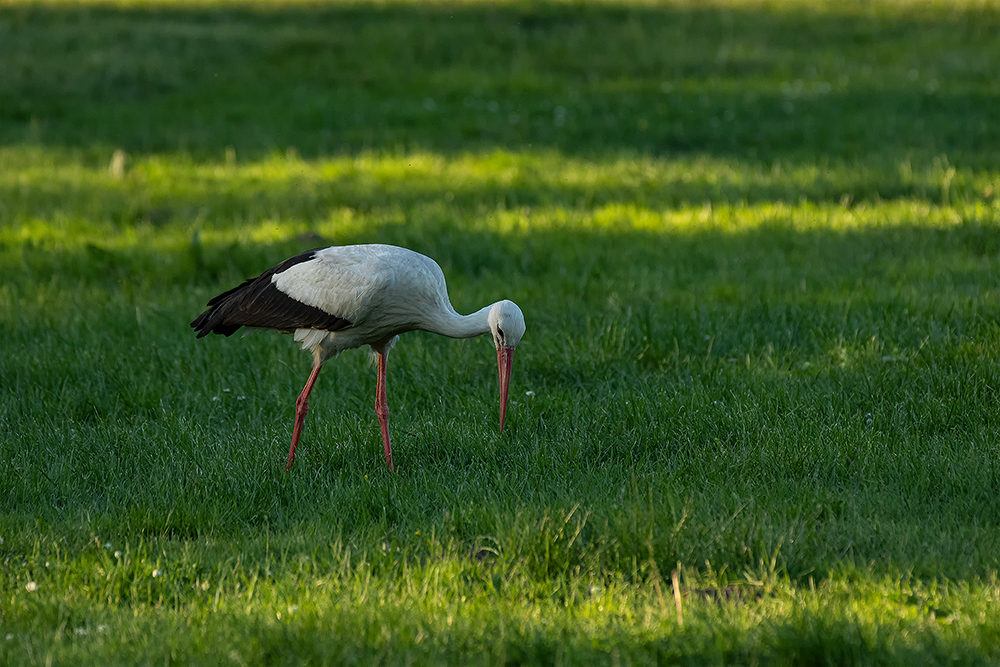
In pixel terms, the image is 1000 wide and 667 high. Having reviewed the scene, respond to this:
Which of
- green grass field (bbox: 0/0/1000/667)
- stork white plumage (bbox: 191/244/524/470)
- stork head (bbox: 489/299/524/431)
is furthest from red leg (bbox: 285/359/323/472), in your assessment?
stork head (bbox: 489/299/524/431)

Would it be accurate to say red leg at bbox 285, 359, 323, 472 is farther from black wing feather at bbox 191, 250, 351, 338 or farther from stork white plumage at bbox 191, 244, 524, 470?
black wing feather at bbox 191, 250, 351, 338

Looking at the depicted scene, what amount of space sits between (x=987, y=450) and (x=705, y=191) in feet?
18.8

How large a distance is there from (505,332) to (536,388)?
0.98 metres

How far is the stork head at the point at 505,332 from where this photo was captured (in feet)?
16.4

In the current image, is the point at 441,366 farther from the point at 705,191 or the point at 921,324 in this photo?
the point at 705,191

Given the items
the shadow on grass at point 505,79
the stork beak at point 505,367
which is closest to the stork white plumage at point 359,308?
the stork beak at point 505,367

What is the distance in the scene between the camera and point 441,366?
632cm

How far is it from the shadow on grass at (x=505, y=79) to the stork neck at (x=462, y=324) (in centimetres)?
709

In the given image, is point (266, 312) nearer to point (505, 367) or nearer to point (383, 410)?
point (383, 410)

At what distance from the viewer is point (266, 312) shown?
5496 mm

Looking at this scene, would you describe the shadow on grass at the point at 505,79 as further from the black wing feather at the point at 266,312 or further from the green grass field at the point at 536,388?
the black wing feather at the point at 266,312

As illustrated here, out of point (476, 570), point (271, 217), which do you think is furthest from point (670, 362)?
point (271, 217)

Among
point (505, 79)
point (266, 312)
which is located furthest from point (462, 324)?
point (505, 79)

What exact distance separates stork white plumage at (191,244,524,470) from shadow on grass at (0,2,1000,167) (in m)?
7.04
